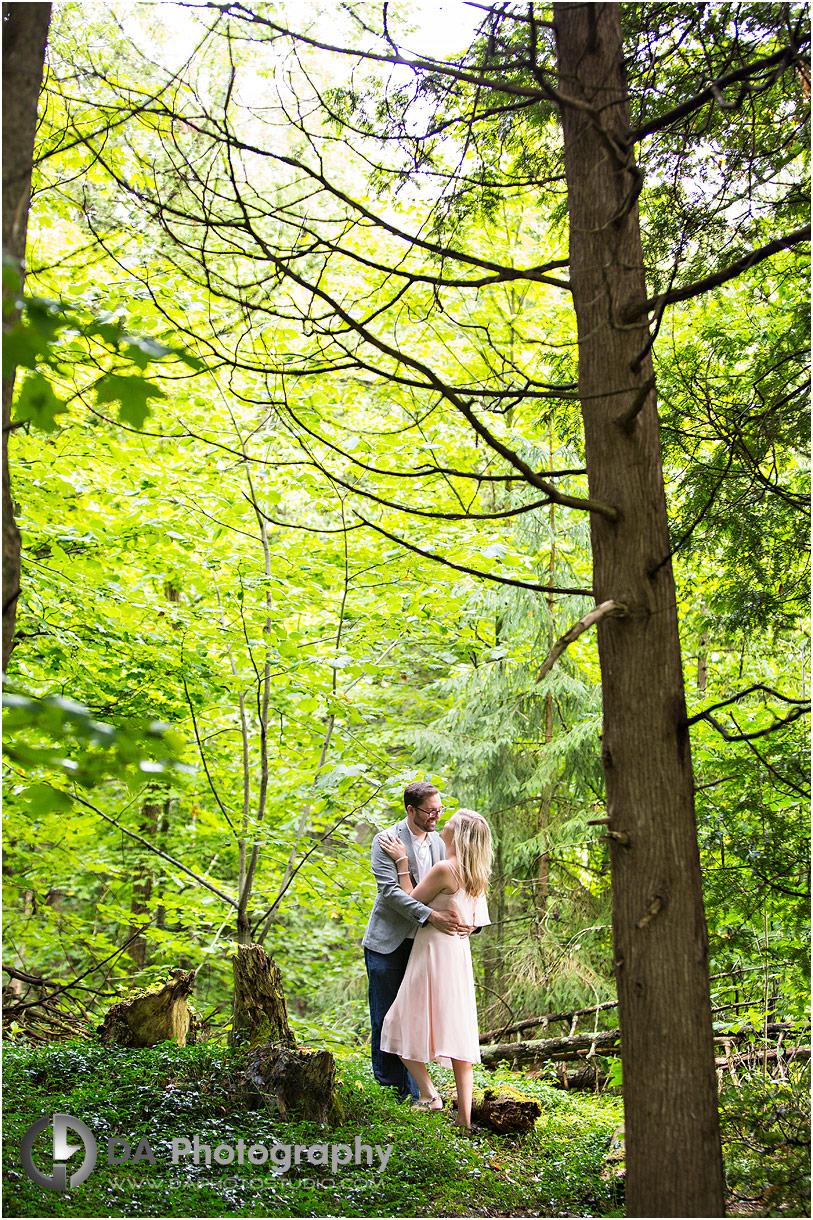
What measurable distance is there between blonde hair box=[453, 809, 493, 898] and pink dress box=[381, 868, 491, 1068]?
0.12 metres

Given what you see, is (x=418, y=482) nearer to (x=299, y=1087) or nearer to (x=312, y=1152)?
(x=299, y=1087)

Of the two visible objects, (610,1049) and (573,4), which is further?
(610,1049)

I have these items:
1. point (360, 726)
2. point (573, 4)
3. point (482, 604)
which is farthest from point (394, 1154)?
point (360, 726)

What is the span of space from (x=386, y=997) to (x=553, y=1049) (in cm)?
250

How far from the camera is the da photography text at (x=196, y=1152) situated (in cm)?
323

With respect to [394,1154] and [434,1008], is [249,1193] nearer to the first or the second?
[394,1154]

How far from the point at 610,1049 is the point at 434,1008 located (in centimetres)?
273

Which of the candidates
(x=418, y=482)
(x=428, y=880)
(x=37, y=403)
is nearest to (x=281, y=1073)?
(x=428, y=880)

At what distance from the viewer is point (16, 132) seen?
2.30m

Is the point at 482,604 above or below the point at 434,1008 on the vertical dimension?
above

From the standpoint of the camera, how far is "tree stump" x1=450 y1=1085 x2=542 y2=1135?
4.32 meters

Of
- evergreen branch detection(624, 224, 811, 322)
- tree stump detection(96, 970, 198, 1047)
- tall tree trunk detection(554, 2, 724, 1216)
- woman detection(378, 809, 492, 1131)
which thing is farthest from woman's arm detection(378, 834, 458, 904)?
evergreen branch detection(624, 224, 811, 322)

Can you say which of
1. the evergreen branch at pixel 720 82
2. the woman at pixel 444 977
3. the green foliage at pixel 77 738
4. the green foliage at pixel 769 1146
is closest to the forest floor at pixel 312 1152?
the green foliage at pixel 769 1146

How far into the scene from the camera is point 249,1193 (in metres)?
3.16
